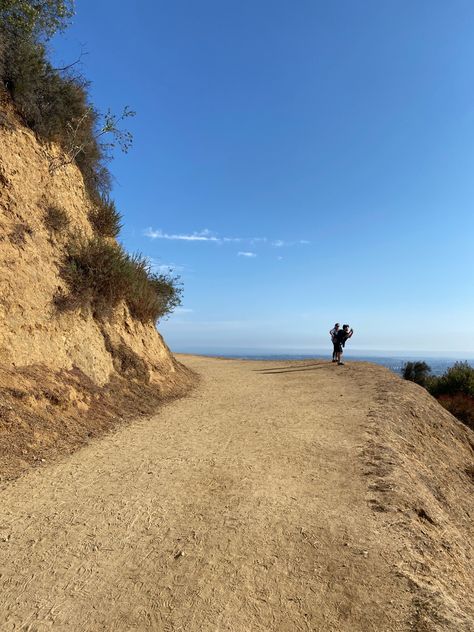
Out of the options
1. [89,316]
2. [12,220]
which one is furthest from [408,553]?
[12,220]

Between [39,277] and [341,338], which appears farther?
[341,338]

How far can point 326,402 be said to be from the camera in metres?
10.8

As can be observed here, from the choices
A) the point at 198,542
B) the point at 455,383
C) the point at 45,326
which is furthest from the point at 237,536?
the point at 455,383

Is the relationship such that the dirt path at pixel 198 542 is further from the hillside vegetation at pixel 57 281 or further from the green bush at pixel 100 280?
the green bush at pixel 100 280

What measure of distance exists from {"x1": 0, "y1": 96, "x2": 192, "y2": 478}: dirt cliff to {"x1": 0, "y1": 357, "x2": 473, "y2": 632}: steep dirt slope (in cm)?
135

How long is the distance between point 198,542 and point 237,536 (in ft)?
1.31

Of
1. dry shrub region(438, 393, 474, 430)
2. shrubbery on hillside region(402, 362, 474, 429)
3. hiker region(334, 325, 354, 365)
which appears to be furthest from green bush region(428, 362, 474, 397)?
hiker region(334, 325, 354, 365)

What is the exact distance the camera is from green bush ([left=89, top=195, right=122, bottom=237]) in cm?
1240

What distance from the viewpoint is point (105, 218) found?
12570 mm

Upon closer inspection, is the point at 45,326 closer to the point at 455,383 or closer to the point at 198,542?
the point at 198,542

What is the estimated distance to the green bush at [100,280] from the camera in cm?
963

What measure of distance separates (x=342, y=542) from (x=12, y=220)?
876cm

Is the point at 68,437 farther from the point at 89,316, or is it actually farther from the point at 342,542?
the point at 342,542

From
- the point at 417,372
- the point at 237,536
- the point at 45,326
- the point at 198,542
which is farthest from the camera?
the point at 417,372
